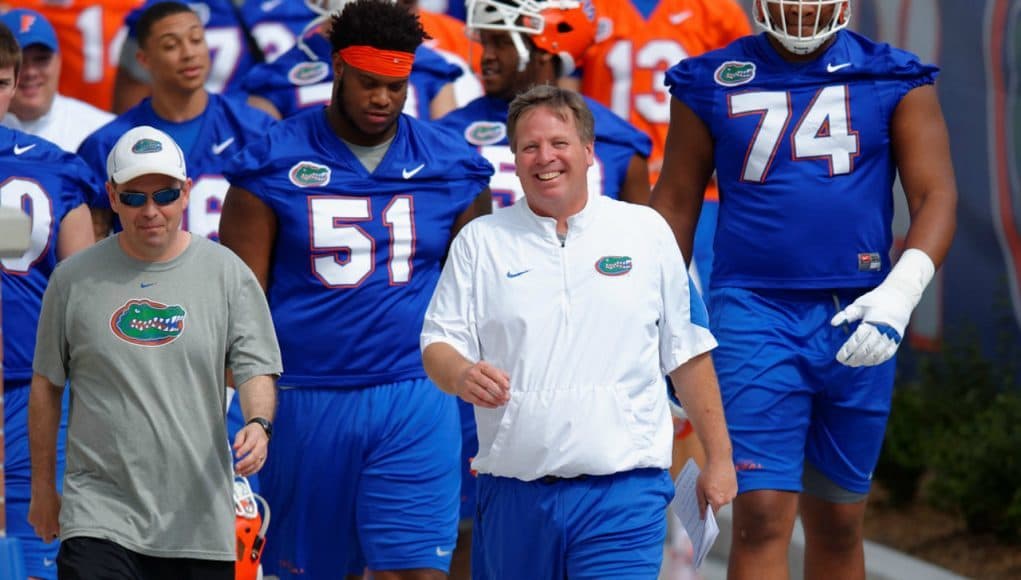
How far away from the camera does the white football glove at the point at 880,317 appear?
6.52 meters

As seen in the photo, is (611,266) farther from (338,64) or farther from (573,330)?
(338,64)

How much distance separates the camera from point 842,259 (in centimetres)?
704

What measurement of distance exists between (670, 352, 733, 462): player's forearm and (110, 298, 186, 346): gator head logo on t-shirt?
4.60 feet

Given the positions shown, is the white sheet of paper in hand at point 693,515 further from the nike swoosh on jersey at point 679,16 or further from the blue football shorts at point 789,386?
the nike swoosh on jersey at point 679,16

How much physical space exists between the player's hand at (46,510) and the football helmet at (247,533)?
1036 mm

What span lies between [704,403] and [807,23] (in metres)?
1.51

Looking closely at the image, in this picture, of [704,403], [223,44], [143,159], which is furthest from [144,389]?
[223,44]

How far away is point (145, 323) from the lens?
19.6ft

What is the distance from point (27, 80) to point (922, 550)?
4274mm

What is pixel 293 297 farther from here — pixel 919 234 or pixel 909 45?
pixel 909 45

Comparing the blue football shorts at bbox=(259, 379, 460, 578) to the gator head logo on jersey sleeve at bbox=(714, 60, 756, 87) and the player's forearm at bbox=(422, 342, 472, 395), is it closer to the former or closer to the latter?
the player's forearm at bbox=(422, 342, 472, 395)

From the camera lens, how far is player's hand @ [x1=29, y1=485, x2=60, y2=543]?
6.00m

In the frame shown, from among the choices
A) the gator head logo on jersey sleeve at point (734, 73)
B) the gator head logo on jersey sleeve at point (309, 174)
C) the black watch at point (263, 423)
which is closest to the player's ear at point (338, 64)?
the gator head logo on jersey sleeve at point (309, 174)

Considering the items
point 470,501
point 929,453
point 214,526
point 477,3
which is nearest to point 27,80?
point 477,3
